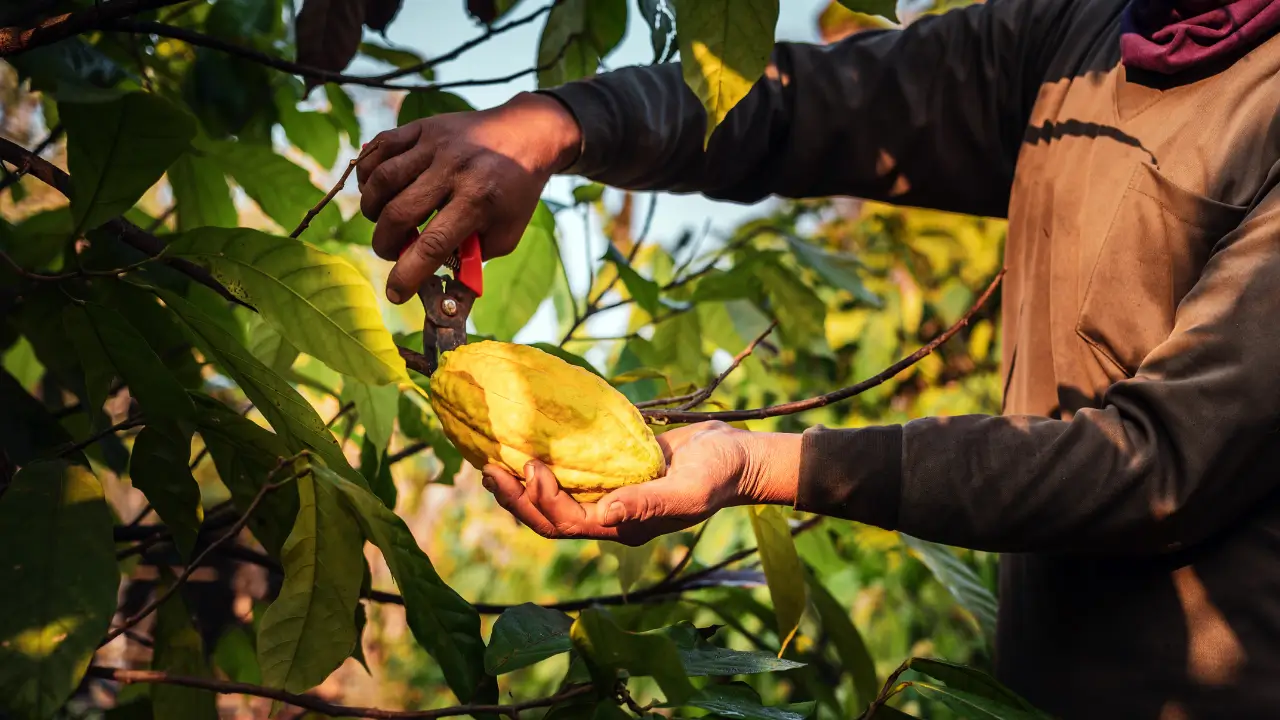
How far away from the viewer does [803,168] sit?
1.67 meters

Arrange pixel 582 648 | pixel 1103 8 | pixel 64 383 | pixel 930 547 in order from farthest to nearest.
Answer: pixel 930 547
pixel 1103 8
pixel 64 383
pixel 582 648

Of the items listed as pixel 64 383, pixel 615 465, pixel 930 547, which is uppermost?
pixel 64 383

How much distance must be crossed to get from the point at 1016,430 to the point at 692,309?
1.02m

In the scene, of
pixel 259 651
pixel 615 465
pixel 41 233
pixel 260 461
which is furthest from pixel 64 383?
pixel 615 465

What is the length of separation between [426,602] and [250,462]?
0.30 meters

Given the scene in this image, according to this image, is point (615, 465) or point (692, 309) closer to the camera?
point (615, 465)

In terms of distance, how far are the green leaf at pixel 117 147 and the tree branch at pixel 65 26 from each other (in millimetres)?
169

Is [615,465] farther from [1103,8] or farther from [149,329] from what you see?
[1103,8]

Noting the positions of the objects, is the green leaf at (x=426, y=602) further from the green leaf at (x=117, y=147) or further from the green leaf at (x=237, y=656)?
the green leaf at (x=237, y=656)

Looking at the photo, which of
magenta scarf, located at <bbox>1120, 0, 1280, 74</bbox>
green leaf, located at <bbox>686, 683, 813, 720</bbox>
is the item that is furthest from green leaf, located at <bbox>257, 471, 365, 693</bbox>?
magenta scarf, located at <bbox>1120, 0, 1280, 74</bbox>

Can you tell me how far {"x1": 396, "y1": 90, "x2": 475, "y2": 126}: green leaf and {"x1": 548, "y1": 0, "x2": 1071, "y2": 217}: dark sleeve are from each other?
27 cm

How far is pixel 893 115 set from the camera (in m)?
1.66

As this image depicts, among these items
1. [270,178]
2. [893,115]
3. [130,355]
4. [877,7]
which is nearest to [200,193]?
[270,178]

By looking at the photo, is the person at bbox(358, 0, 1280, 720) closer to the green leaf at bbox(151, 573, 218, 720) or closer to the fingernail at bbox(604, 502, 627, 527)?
the fingernail at bbox(604, 502, 627, 527)
